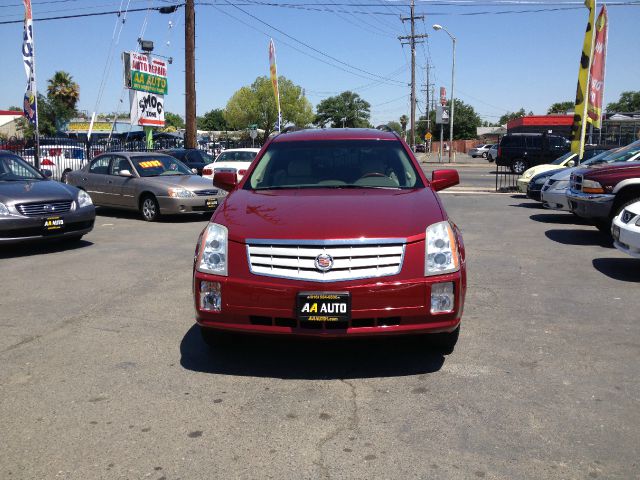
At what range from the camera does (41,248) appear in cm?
998

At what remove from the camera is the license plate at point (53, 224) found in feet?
30.0

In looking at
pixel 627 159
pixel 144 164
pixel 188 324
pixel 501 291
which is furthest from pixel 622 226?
pixel 144 164

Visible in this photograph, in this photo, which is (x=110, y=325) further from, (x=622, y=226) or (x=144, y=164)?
(x=144, y=164)

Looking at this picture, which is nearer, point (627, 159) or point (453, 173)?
point (453, 173)

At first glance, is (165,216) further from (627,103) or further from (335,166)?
(627,103)

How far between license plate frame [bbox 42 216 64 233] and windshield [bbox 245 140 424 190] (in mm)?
4844

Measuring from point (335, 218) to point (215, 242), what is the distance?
2.77 ft

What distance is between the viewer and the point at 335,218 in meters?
4.33

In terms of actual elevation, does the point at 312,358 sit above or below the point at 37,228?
below

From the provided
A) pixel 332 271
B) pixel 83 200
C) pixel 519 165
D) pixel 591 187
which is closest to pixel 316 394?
pixel 332 271

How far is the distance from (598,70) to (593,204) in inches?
368

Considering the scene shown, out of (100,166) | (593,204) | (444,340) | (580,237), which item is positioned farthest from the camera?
(100,166)

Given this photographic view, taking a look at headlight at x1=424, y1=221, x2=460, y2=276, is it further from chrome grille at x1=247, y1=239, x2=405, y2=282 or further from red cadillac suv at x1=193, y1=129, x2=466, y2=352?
Result: chrome grille at x1=247, y1=239, x2=405, y2=282

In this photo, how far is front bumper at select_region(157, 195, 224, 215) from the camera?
13.0 metres
